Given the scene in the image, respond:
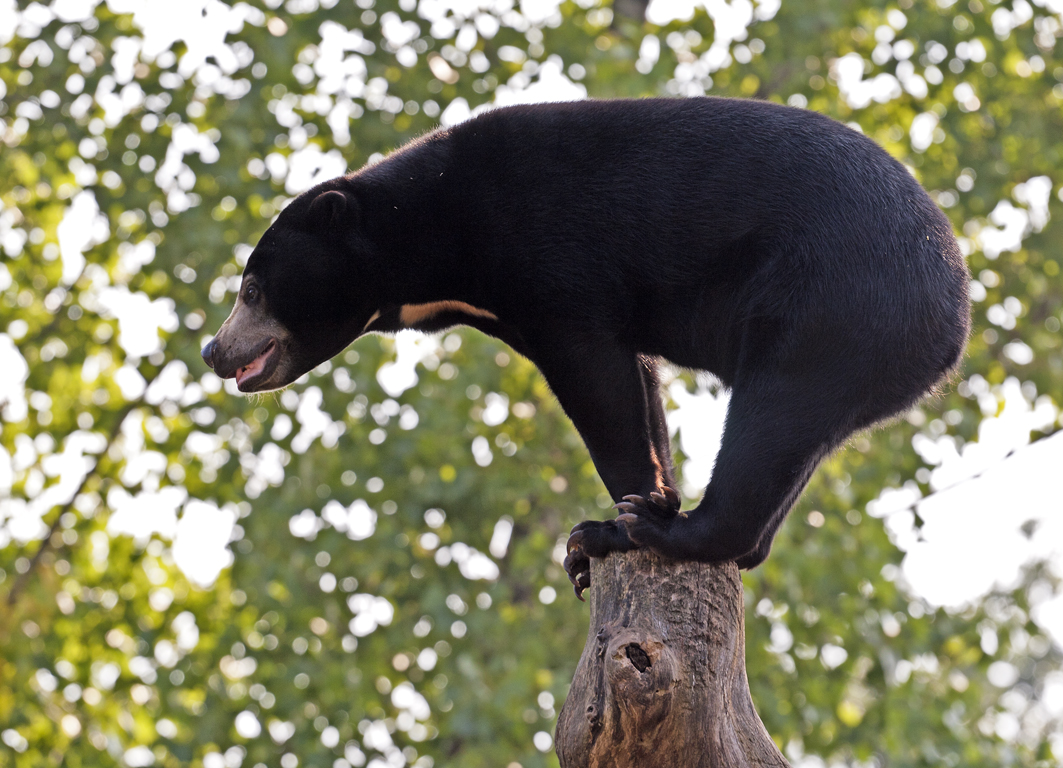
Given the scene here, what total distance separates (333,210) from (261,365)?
536mm

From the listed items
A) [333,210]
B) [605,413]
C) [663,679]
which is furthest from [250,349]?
[663,679]

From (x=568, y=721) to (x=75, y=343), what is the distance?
5.18 metres

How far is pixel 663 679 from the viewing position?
2.37 meters

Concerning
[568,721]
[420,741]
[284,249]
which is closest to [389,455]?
[420,741]

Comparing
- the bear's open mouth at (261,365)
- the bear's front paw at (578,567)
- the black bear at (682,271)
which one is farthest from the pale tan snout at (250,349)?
the bear's front paw at (578,567)

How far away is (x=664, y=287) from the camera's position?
9.37 ft

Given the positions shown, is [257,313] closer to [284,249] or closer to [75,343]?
[284,249]

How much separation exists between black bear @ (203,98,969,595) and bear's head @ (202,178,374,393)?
0.02m

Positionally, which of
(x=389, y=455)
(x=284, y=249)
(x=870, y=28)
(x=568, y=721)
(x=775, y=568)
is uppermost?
(x=284, y=249)

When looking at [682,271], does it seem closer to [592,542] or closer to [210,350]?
[592,542]

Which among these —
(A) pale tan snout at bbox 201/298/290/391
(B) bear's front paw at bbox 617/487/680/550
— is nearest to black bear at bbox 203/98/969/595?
(B) bear's front paw at bbox 617/487/680/550

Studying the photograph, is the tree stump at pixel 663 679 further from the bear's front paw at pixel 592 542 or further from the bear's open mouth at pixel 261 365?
the bear's open mouth at pixel 261 365

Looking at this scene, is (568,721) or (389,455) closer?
(568,721)

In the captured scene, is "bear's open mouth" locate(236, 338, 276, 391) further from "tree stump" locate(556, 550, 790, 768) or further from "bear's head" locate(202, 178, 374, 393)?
"tree stump" locate(556, 550, 790, 768)
